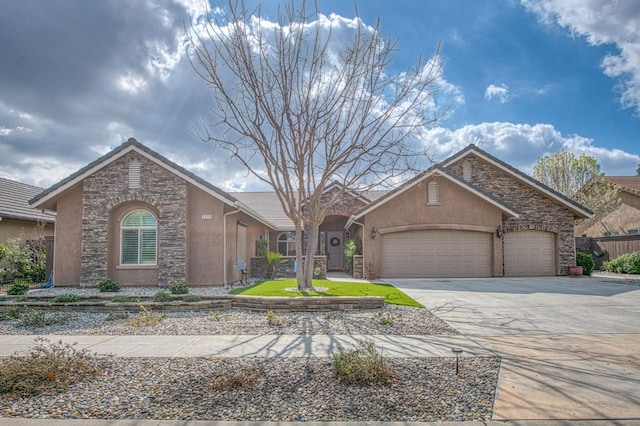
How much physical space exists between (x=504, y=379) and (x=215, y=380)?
11.6ft

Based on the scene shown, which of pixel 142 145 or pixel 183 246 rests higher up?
pixel 142 145

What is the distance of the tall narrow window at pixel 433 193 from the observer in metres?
18.8

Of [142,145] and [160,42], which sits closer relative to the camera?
[160,42]

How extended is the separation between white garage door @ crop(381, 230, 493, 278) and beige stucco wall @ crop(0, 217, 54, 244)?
16106 mm

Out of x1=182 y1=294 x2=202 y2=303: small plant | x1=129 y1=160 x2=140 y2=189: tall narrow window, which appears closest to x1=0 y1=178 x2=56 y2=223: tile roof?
x1=129 y1=160 x2=140 y2=189: tall narrow window

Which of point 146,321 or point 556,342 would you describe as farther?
point 146,321

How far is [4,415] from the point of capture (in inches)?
161

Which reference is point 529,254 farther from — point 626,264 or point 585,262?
point 626,264

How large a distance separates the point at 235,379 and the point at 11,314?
25.1 feet

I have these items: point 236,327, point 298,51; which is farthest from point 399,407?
point 298,51

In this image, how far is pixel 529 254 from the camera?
65.3 ft

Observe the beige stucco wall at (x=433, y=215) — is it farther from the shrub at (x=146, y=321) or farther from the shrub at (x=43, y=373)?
the shrub at (x=43, y=373)

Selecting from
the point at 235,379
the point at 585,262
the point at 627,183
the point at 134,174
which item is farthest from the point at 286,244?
the point at 627,183

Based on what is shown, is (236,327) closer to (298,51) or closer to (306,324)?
(306,324)
